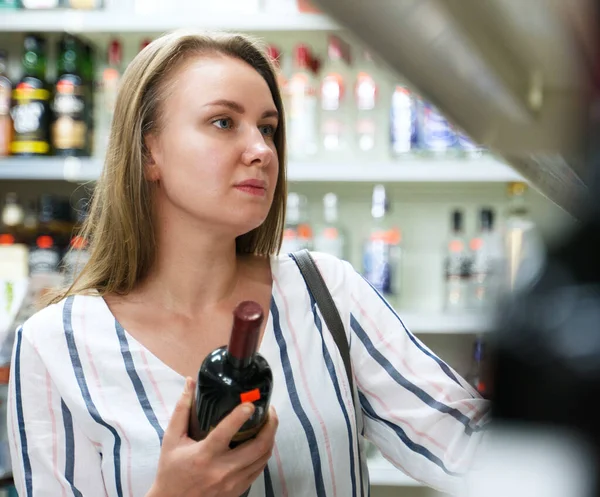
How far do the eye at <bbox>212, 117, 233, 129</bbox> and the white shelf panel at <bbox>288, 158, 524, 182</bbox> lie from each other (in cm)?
104

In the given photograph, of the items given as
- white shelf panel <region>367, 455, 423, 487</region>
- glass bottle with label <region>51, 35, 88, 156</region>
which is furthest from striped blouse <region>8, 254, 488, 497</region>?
glass bottle with label <region>51, 35, 88, 156</region>

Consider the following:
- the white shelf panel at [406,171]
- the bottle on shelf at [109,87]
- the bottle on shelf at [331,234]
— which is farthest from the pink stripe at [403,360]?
the bottle on shelf at [109,87]

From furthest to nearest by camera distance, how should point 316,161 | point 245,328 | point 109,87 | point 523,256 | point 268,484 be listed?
point 109,87
point 316,161
point 268,484
point 245,328
point 523,256

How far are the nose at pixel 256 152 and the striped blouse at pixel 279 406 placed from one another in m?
0.25

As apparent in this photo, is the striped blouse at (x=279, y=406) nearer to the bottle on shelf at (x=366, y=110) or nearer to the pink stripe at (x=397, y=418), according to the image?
the pink stripe at (x=397, y=418)

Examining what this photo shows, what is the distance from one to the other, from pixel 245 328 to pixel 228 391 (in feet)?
0.55

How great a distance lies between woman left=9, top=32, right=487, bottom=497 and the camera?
42.4 inches

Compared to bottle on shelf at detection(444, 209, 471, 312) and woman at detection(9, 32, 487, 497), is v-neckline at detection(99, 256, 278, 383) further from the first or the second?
bottle on shelf at detection(444, 209, 471, 312)

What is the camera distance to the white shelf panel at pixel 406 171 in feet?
7.14

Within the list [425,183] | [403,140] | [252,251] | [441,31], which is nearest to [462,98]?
[441,31]

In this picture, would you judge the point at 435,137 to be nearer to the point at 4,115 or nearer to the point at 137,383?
the point at 4,115

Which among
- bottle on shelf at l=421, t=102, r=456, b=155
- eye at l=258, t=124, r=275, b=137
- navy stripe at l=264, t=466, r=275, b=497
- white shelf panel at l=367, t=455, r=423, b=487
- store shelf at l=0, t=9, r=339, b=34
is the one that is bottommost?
white shelf panel at l=367, t=455, r=423, b=487

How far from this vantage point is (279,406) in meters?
1.09

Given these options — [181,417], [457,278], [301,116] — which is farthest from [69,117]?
[181,417]
